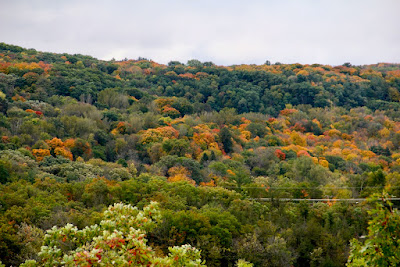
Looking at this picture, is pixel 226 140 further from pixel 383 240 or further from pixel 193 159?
pixel 383 240

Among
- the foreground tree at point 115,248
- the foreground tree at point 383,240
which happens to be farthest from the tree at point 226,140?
the foreground tree at point 383,240

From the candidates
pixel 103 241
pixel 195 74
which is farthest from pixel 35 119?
pixel 195 74

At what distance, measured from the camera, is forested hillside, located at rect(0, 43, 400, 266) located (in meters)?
21.0

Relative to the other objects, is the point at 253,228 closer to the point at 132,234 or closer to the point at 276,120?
the point at 132,234

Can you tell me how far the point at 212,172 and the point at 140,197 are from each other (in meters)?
15.1

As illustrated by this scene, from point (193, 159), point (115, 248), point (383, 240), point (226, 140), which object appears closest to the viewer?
point (383, 240)

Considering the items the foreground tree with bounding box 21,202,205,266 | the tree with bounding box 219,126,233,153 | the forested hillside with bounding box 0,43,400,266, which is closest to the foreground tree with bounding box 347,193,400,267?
the forested hillside with bounding box 0,43,400,266

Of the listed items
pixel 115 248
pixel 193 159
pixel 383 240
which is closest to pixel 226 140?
pixel 193 159

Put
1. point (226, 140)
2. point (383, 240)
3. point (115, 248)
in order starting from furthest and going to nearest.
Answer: point (226, 140), point (115, 248), point (383, 240)

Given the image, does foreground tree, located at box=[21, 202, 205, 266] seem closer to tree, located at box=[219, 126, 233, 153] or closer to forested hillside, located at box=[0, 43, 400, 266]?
forested hillside, located at box=[0, 43, 400, 266]

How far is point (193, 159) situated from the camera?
44.1 meters

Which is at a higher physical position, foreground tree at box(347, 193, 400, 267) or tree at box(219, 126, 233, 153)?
foreground tree at box(347, 193, 400, 267)

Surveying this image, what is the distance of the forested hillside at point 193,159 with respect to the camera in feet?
69.0

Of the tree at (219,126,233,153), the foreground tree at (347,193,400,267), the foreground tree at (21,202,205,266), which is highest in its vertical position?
the foreground tree at (347,193,400,267)
